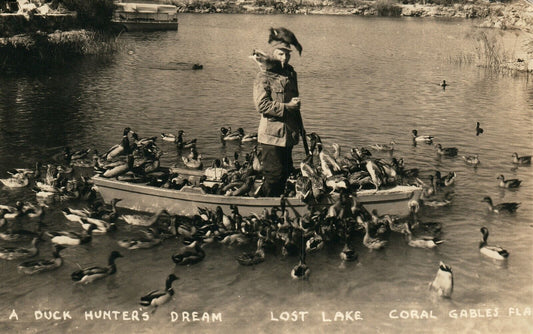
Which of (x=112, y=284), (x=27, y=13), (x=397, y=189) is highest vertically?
(x=27, y=13)

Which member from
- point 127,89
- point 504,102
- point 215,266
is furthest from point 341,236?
point 127,89

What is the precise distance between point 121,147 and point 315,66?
2457 cm

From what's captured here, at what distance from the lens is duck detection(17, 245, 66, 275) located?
975cm

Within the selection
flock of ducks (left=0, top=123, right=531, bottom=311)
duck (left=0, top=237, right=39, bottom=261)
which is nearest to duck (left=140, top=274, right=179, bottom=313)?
flock of ducks (left=0, top=123, right=531, bottom=311)

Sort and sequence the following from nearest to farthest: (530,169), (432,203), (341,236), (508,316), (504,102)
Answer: (508,316) → (341,236) → (432,203) → (530,169) → (504,102)

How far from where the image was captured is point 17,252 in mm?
10234

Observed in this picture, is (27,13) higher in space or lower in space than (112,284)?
higher

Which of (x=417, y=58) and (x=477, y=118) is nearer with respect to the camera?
(x=477, y=118)

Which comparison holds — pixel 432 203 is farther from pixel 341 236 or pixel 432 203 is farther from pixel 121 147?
pixel 121 147

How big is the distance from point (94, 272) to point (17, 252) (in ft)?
6.25

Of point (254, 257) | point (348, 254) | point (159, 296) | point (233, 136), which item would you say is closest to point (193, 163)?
point (233, 136)

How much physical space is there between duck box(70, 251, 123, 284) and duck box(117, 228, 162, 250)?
769 mm

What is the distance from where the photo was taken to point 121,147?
14.7 meters

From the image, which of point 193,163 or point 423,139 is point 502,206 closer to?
point 423,139
